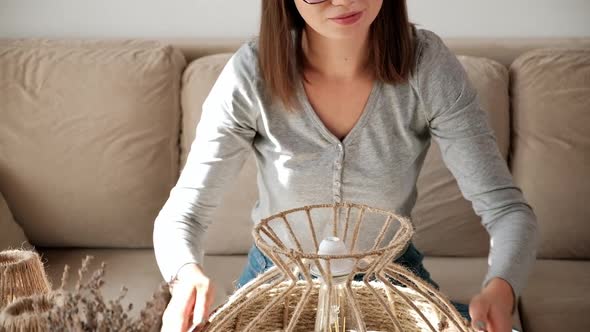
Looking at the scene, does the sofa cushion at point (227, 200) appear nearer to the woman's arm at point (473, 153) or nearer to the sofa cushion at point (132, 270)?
the sofa cushion at point (132, 270)

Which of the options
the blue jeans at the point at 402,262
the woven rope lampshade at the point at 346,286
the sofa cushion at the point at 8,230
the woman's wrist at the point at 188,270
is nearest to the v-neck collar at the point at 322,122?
the woven rope lampshade at the point at 346,286

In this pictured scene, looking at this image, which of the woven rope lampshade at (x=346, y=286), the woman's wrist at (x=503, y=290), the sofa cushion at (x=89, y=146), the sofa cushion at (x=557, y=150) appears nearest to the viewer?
the woven rope lampshade at (x=346, y=286)

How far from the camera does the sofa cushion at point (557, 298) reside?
1.66 meters

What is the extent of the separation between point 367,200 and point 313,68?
0.86ft

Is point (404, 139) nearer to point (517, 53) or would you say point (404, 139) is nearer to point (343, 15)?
point (343, 15)

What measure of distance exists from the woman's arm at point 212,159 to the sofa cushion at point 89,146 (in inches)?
22.3

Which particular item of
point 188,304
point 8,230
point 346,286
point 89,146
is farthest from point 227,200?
point 346,286

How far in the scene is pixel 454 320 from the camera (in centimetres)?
101

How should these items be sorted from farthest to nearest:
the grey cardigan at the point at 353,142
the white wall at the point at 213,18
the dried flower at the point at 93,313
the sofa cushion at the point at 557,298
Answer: the white wall at the point at 213,18 < the sofa cushion at the point at 557,298 < the grey cardigan at the point at 353,142 < the dried flower at the point at 93,313

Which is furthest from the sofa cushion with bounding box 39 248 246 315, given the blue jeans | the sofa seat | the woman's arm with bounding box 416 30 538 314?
the woman's arm with bounding box 416 30 538 314

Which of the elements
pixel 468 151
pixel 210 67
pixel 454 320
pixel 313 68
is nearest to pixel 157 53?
pixel 210 67

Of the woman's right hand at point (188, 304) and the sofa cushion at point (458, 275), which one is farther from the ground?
the woman's right hand at point (188, 304)

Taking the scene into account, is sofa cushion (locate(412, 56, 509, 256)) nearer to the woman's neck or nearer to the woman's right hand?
the woman's neck

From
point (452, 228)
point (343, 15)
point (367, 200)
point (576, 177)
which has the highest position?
point (343, 15)
